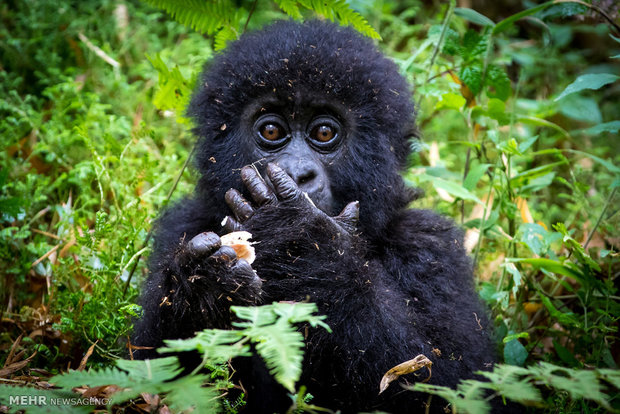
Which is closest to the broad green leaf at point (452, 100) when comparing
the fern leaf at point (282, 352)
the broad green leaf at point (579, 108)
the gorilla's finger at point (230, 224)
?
the gorilla's finger at point (230, 224)

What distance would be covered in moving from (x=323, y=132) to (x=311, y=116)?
0.13 metres

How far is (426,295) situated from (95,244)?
6.18 ft

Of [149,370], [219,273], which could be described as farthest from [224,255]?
[149,370]

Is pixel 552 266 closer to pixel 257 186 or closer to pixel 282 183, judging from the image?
pixel 282 183

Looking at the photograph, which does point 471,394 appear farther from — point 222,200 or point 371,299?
point 222,200

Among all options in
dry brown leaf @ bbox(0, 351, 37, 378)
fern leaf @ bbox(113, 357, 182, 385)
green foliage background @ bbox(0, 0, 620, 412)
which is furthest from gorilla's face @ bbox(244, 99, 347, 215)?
fern leaf @ bbox(113, 357, 182, 385)

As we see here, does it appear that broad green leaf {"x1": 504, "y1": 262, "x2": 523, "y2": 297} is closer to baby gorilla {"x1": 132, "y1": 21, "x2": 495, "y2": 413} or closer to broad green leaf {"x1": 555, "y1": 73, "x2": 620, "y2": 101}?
baby gorilla {"x1": 132, "y1": 21, "x2": 495, "y2": 413}

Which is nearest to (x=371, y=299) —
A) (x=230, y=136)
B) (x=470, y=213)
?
(x=230, y=136)

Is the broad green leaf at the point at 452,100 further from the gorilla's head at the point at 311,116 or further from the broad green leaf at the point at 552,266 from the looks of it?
the broad green leaf at the point at 552,266

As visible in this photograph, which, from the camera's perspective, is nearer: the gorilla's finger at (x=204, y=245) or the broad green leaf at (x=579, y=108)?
the gorilla's finger at (x=204, y=245)

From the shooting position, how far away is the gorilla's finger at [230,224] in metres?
2.92

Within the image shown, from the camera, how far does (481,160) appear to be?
161 inches

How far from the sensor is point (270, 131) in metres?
3.33

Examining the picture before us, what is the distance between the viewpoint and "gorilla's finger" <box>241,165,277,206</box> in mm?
2867
